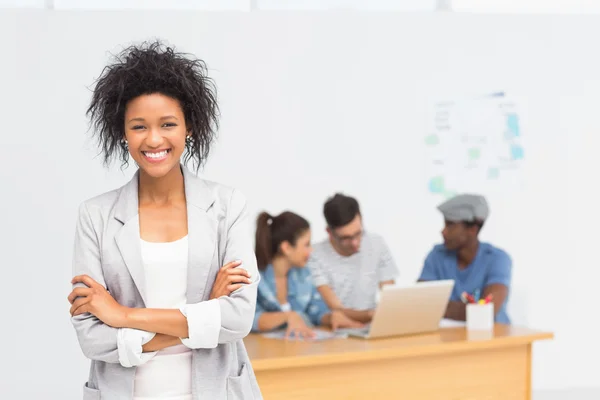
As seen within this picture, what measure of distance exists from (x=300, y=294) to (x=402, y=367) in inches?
35.2

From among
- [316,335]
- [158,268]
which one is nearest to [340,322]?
[316,335]

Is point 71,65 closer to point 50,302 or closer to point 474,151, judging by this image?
point 50,302

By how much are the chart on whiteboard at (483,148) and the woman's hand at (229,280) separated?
4.35 metres

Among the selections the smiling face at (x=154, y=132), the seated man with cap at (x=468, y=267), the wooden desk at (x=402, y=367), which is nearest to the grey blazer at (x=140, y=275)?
→ the smiling face at (x=154, y=132)

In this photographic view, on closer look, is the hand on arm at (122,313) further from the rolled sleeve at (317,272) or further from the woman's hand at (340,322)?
the rolled sleeve at (317,272)

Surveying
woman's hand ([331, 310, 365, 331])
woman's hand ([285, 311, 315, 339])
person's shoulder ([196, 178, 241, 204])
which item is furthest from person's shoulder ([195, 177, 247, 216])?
woman's hand ([331, 310, 365, 331])

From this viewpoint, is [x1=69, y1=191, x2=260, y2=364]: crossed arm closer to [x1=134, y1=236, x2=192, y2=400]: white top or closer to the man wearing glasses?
[x1=134, y1=236, x2=192, y2=400]: white top

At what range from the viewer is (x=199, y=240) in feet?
5.74

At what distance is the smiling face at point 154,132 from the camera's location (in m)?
1.71

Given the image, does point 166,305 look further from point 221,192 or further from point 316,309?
point 316,309

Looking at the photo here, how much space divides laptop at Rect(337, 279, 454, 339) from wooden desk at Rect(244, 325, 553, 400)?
0.16ft

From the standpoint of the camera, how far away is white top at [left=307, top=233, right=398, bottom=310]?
4656 mm

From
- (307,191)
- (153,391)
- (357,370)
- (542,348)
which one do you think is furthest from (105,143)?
(542,348)

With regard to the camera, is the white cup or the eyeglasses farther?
the eyeglasses
